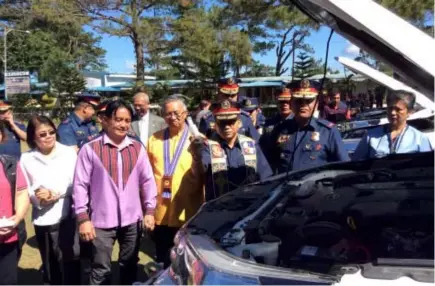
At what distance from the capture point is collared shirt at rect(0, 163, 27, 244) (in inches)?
120

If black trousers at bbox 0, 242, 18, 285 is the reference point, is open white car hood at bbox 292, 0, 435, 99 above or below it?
above

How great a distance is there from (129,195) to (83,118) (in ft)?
7.16

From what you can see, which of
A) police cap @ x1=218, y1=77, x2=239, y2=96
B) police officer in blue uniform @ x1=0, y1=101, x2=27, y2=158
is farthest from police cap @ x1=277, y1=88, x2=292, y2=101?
police officer in blue uniform @ x1=0, y1=101, x2=27, y2=158

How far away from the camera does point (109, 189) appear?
343 centimetres

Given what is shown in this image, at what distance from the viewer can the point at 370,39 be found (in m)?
1.97

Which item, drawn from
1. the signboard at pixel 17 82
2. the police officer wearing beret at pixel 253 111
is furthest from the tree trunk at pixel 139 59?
the police officer wearing beret at pixel 253 111

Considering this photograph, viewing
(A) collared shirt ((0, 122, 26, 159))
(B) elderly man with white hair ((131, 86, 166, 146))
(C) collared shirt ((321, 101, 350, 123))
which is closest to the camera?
(A) collared shirt ((0, 122, 26, 159))

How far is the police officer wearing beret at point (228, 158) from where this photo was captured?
3529 millimetres

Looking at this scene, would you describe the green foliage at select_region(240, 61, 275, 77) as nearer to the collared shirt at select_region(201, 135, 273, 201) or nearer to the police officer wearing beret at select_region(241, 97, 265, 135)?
the police officer wearing beret at select_region(241, 97, 265, 135)

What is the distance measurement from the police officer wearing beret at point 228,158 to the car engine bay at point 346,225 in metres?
0.79

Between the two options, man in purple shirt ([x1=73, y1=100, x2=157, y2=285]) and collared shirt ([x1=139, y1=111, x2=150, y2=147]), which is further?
collared shirt ([x1=139, y1=111, x2=150, y2=147])

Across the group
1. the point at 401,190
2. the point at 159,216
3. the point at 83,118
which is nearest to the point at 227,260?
the point at 401,190

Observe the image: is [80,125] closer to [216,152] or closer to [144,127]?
[144,127]

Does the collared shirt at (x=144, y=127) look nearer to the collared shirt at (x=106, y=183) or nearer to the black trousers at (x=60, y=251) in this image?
the black trousers at (x=60, y=251)
